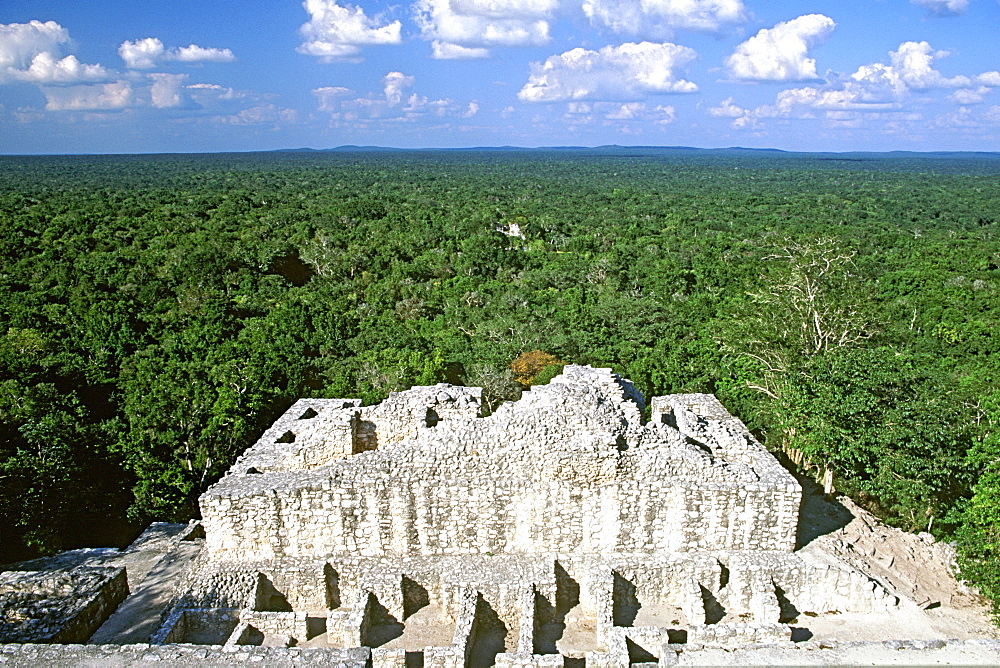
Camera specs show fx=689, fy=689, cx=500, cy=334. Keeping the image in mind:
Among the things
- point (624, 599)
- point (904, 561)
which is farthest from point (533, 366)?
point (904, 561)

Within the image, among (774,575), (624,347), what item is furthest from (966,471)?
(624,347)

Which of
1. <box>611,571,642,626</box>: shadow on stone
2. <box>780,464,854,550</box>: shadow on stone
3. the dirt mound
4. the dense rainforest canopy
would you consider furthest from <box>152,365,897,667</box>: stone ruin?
the dense rainforest canopy

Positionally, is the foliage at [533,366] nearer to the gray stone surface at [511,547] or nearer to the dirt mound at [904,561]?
the dirt mound at [904,561]

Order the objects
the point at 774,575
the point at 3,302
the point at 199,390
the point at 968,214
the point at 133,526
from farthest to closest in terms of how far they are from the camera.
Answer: the point at 968,214 < the point at 3,302 < the point at 199,390 < the point at 133,526 < the point at 774,575

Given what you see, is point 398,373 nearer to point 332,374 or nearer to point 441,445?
point 332,374

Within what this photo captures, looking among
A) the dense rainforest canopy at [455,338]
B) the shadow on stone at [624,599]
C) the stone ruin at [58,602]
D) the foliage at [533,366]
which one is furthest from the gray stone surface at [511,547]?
the foliage at [533,366]

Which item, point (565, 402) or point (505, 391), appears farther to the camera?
point (505, 391)
